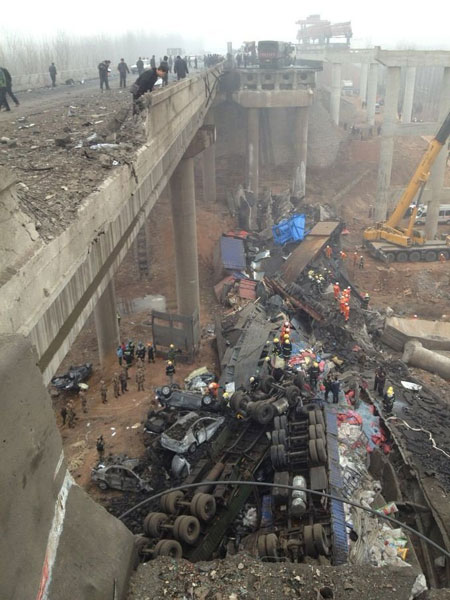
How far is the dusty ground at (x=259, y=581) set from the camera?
5.41m

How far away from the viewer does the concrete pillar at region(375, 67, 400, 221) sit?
31.4 m

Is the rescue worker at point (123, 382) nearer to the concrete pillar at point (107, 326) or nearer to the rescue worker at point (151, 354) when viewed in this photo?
the rescue worker at point (151, 354)

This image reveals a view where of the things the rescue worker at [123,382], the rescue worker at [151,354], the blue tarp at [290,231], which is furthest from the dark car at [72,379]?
the blue tarp at [290,231]

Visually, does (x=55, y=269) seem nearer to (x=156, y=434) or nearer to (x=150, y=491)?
(x=150, y=491)

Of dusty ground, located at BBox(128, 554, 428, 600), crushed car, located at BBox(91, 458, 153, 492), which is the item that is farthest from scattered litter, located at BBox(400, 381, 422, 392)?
dusty ground, located at BBox(128, 554, 428, 600)

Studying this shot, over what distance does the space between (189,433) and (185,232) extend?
38.3 feet

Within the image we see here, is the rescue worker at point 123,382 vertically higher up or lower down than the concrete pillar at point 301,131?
lower down

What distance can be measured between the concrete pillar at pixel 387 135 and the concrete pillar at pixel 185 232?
1668 centimetres

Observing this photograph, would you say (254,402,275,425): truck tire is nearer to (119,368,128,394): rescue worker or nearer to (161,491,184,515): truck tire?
(161,491,184,515): truck tire

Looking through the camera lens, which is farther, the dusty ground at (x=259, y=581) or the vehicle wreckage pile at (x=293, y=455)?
the vehicle wreckage pile at (x=293, y=455)

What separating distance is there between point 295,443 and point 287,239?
1887 cm

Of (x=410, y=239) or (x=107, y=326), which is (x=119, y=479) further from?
(x=410, y=239)

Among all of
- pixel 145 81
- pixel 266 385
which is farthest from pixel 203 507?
pixel 145 81

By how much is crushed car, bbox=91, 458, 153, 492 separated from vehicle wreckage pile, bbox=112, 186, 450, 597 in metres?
0.40
